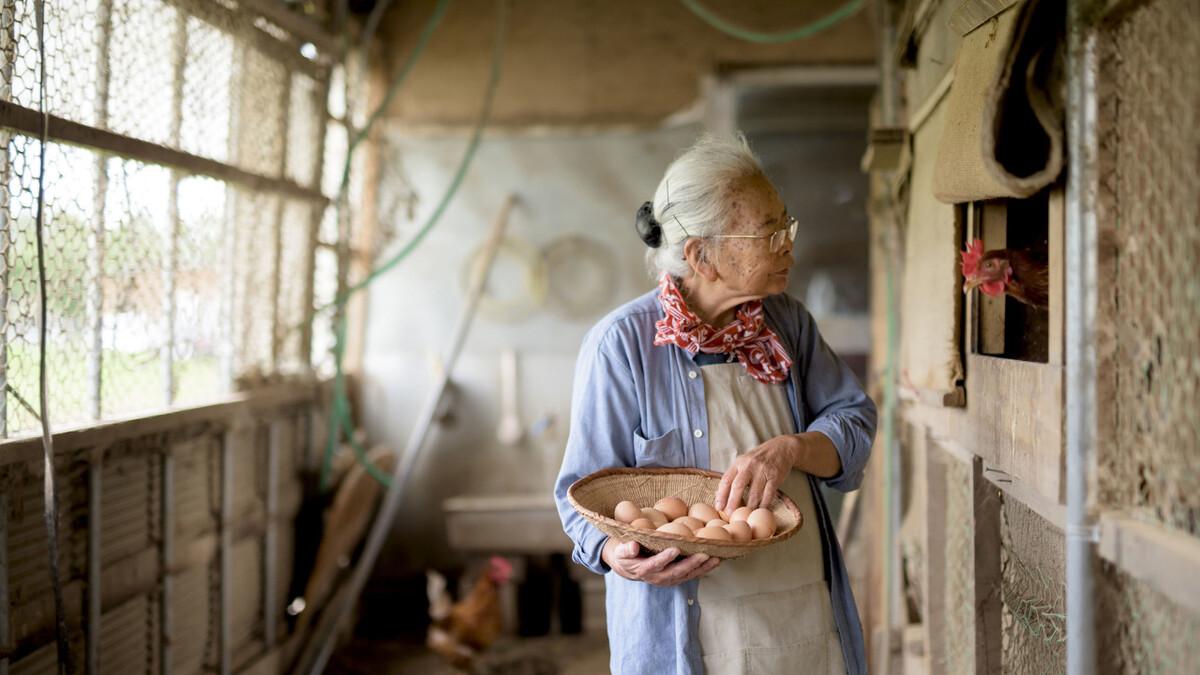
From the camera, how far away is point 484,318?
16.5 ft

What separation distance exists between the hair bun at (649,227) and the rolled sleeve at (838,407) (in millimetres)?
358

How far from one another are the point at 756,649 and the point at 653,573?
294 mm

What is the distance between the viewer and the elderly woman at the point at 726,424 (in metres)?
1.79

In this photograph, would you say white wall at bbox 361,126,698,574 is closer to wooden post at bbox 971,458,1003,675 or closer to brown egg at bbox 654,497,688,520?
wooden post at bbox 971,458,1003,675

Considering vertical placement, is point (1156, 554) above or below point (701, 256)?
below

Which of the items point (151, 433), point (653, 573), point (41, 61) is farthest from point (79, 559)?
point (653, 573)

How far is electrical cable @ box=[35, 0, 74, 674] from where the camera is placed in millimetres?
2023

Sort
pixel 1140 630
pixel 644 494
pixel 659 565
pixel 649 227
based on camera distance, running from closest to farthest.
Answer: pixel 1140 630, pixel 659 565, pixel 644 494, pixel 649 227

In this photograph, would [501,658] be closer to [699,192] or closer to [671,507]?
[671,507]

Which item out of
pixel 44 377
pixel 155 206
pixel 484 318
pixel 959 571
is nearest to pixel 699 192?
pixel 959 571

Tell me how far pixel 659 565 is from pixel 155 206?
6.49ft

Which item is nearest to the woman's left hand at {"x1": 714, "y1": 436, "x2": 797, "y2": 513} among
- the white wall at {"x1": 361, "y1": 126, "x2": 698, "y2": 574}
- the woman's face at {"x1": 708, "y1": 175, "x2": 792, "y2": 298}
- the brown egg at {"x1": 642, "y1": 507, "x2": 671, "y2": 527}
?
the brown egg at {"x1": 642, "y1": 507, "x2": 671, "y2": 527}

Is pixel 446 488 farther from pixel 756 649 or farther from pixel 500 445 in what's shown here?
pixel 756 649

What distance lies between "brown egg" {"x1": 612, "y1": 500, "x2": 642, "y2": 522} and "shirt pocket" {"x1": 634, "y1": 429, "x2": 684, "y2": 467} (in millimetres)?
131
